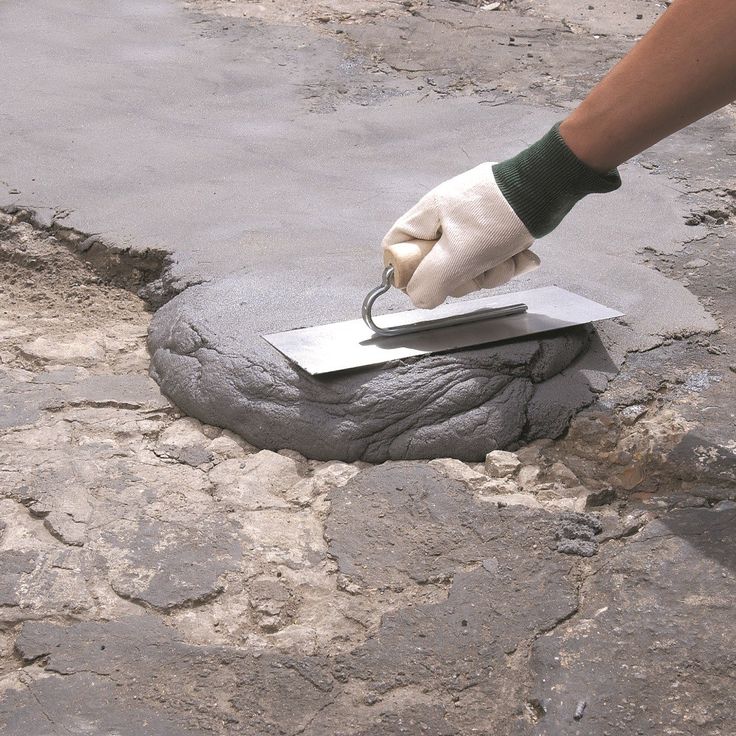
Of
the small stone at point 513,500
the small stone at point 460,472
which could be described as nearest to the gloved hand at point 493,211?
the small stone at point 460,472

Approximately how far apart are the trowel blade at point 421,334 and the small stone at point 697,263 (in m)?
0.47

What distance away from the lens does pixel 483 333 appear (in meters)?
2.22

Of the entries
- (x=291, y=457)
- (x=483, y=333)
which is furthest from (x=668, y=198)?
(x=291, y=457)

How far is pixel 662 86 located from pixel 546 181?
0.31 m

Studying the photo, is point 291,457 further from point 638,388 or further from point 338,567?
point 638,388

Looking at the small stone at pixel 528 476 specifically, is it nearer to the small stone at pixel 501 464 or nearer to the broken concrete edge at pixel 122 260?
the small stone at pixel 501 464

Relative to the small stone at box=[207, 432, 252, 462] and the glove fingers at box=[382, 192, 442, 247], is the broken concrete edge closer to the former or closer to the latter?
the small stone at box=[207, 432, 252, 462]

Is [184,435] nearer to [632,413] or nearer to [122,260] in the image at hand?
[122,260]

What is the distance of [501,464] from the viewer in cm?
197

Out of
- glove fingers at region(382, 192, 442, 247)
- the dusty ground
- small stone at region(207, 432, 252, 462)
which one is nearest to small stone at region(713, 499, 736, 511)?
the dusty ground

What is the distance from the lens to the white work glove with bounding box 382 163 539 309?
198cm

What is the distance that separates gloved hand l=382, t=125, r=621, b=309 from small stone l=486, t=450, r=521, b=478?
356 millimetres

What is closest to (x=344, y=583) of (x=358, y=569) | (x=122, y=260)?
(x=358, y=569)

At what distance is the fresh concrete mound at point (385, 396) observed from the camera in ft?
6.66
